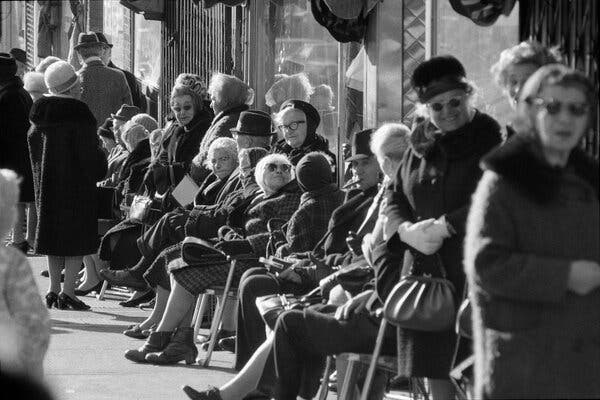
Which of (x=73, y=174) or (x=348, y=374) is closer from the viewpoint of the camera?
(x=348, y=374)

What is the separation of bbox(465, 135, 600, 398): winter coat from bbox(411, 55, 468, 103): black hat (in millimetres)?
1677

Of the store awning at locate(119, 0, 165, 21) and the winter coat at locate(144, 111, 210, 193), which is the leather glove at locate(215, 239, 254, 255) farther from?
the store awning at locate(119, 0, 165, 21)

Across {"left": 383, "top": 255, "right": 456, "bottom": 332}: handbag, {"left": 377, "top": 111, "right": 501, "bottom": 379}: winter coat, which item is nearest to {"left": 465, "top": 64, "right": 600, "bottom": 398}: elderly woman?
{"left": 383, "top": 255, "right": 456, "bottom": 332}: handbag

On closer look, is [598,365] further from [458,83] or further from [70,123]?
[70,123]

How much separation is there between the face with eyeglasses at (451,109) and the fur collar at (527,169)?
170 centimetres

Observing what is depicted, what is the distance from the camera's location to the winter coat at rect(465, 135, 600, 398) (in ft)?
15.1

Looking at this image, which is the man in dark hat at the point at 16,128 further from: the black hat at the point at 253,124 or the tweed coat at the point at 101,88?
the black hat at the point at 253,124

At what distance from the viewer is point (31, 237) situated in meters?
14.9

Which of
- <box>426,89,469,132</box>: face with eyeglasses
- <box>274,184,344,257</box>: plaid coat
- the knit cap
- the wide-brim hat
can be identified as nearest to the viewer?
<box>426,89,469,132</box>: face with eyeglasses

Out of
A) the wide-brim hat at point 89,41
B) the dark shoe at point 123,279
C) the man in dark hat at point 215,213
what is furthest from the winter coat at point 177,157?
the wide-brim hat at point 89,41

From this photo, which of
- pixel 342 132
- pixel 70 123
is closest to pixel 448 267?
pixel 342 132

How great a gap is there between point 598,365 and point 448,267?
67.2 inches

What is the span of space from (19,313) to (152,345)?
194 inches

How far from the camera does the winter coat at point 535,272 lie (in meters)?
4.61
